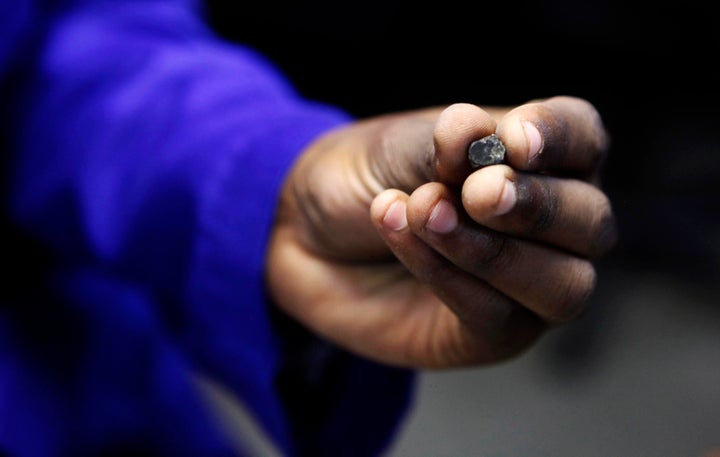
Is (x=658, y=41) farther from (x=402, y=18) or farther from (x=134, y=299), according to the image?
(x=134, y=299)

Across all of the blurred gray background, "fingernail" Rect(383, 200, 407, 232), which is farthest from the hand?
the blurred gray background

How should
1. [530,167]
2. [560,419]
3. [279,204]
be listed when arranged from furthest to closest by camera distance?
[560,419] < [279,204] < [530,167]

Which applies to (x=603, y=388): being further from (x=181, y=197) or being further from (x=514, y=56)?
(x=181, y=197)

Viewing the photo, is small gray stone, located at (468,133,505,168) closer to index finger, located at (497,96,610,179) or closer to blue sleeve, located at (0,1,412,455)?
index finger, located at (497,96,610,179)

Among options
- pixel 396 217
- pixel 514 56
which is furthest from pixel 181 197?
pixel 514 56

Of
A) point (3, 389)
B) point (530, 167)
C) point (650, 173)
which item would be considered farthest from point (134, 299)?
point (650, 173)

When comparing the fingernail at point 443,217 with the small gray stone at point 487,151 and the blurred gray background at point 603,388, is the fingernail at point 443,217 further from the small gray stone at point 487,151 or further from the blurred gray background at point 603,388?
the blurred gray background at point 603,388

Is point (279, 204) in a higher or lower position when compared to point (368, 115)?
higher
